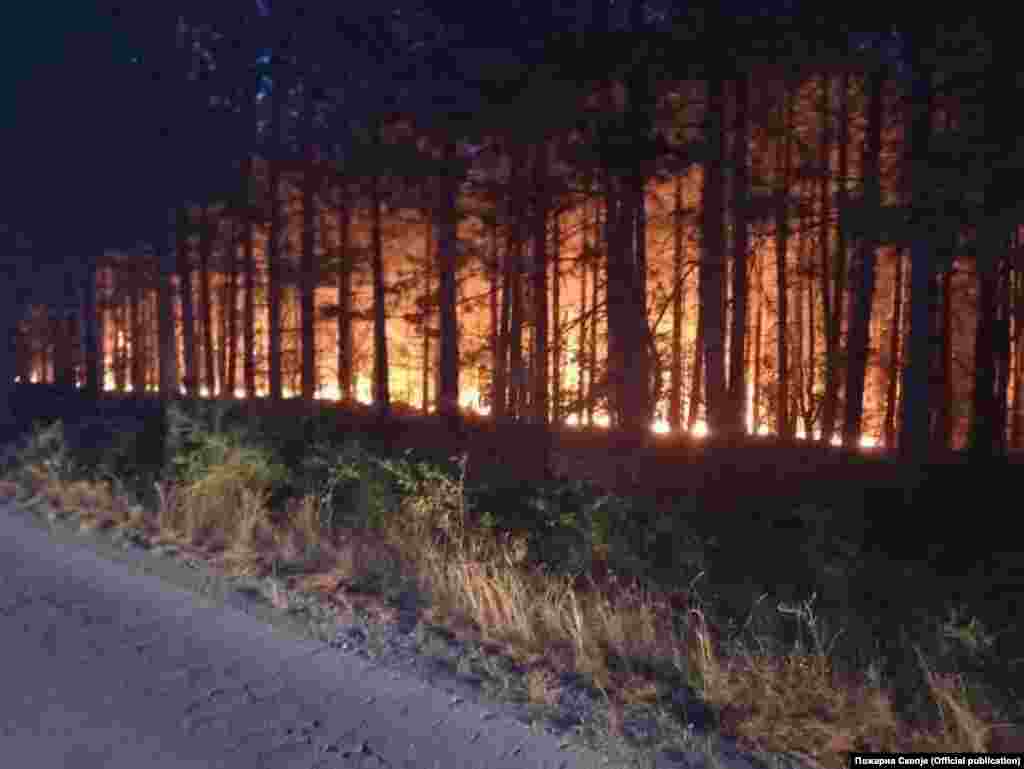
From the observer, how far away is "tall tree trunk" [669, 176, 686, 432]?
1352 cm

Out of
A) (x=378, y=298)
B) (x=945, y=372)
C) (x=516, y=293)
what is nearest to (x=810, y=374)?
(x=945, y=372)

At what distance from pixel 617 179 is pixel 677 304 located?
5.04 metres

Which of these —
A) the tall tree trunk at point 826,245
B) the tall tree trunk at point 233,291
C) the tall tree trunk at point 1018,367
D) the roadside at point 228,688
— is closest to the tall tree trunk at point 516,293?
the tall tree trunk at point 826,245

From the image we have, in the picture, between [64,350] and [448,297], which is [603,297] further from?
[64,350]

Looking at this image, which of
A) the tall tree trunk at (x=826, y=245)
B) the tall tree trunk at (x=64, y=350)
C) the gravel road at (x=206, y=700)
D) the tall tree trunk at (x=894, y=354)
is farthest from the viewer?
the tall tree trunk at (x=64, y=350)

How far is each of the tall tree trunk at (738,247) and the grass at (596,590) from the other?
16.6 ft

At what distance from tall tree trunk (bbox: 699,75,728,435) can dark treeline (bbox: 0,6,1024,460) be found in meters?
0.06

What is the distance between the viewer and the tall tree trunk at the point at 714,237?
11742 mm

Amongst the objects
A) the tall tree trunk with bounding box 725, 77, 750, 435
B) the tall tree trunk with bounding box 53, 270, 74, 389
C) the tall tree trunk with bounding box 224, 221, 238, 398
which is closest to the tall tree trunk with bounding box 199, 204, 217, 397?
the tall tree trunk with bounding box 224, 221, 238, 398

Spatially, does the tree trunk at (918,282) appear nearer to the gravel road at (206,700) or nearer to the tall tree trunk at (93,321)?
the gravel road at (206,700)

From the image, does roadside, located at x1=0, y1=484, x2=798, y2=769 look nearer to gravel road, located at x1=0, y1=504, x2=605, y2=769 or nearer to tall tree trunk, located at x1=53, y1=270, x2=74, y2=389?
gravel road, located at x1=0, y1=504, x2=605, y2=769

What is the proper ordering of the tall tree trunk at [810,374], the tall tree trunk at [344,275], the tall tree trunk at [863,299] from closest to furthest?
the tall tree trunk at [863,299] → the tall tree trunk at [810,374] → the tall tree trunk at [344,275]

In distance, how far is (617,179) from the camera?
1199 cm

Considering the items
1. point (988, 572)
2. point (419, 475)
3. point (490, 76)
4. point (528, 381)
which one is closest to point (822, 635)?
point (988, 572)
